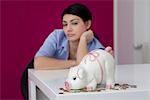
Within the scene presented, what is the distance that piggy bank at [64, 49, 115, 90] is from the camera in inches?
37.9

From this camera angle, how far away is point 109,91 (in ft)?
3.15

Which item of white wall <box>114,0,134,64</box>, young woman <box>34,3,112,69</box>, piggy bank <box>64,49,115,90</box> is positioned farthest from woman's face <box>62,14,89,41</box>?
white wall <box>114,0,134,64</box>

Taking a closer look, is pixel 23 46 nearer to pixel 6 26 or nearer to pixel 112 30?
pixel 6 26

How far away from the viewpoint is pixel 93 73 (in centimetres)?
99

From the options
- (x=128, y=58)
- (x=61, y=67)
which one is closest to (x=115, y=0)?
(x=128, y=58)

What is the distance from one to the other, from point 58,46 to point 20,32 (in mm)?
899

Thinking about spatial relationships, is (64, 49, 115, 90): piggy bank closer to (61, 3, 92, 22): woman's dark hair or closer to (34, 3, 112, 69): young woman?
(34, 3, 112, 69): young woman

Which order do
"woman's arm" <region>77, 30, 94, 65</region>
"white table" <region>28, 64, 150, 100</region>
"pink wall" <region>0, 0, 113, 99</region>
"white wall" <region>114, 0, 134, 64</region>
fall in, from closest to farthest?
"white table" <region>28, 64, 150, 100</region>, "woman's arm" <region>77, 30, 94, 65</region>, "pink wall" <region>0, 0, 113, 99</region>, "white wall" <region>114, 0, 134, 64</region>

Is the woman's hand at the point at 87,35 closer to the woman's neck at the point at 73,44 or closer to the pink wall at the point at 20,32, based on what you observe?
the woman's neck at the point at 73,44

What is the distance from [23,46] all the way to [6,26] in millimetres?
195

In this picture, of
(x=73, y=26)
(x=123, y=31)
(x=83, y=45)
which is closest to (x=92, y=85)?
(x=83, y=45)

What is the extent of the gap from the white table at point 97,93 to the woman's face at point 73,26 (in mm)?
178

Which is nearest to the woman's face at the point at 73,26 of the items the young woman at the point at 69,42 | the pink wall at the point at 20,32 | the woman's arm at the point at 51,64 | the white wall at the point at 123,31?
the young woman at the point at 69,42

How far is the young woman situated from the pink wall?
0.86 meters
